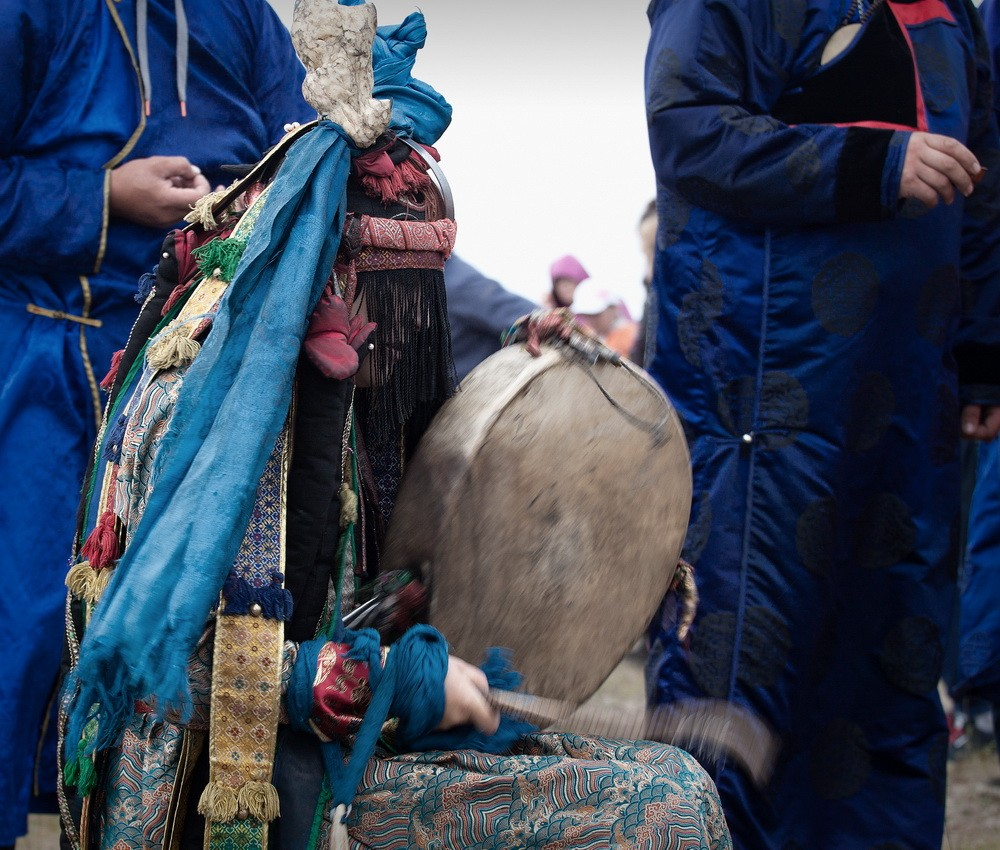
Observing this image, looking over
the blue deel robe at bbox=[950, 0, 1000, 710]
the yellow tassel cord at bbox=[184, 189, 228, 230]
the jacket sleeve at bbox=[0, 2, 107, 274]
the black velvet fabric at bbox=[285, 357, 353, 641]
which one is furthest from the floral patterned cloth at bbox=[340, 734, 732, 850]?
the blue deel robe at bbox=[950, 0, 1000, 710]

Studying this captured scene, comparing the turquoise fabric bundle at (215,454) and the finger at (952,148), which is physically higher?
the finger at (952,148)

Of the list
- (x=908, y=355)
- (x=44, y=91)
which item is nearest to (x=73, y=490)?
(x=44, y=91)

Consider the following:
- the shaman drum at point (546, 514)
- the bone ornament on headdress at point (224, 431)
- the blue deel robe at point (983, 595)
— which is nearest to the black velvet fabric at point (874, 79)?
the blue deel robe at point (983, 595)

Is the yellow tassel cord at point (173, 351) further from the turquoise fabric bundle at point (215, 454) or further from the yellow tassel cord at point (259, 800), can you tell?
the yellow tassel cord at point (259, 800)

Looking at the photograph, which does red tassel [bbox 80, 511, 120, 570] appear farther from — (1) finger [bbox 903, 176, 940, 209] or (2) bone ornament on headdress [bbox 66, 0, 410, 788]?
(1) finger [bbox 903, 176, 940, 209]

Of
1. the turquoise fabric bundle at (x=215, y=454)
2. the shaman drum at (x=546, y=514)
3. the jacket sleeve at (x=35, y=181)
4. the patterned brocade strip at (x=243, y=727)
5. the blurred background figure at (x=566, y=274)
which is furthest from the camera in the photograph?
the blurred background figure at (x=566, y=274)

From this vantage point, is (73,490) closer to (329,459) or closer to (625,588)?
(329,459)

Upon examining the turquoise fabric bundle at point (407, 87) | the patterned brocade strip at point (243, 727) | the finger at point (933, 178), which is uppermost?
the turquoise fabric bundle at point (407, 87)

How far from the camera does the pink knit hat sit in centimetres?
712

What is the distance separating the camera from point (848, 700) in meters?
2.71

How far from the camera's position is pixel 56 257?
8.61ft

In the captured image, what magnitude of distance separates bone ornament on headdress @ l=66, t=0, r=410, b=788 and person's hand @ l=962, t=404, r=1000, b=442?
1930 mm

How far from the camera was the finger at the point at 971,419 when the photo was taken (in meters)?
2.98

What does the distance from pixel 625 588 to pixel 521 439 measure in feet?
1.01
